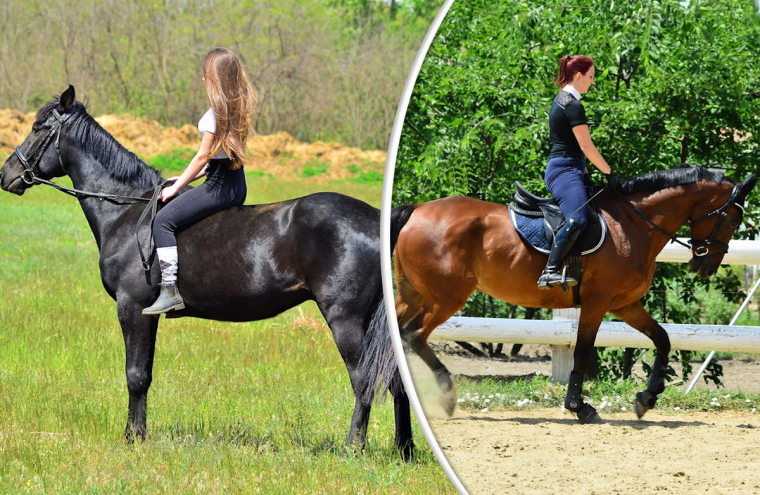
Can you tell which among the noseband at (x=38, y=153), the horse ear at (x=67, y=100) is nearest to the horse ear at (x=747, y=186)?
the horse ear at (x=67, y=100)

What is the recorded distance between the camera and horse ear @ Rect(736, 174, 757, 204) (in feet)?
6.55

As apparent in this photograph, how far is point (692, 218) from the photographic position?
2059 millimetres

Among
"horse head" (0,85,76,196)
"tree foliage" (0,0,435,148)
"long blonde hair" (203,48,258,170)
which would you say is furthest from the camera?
"tree foliage" (0,0,435,148)

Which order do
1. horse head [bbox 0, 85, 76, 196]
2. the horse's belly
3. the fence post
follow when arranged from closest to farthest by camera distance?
the fence post
the horse's belly
horse head [bbox 0, 85, 76, 196]

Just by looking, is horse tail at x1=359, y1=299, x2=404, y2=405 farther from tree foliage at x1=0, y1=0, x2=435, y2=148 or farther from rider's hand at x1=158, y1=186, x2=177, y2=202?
tree foliage at x1=0, y1=0, x2=435, y2=148

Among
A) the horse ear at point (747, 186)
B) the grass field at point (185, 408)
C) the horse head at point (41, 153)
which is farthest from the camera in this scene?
the horse head at point (41, 153)

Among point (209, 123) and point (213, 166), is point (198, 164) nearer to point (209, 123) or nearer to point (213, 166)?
point (213, 166)

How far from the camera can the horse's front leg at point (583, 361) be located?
7.16 ft

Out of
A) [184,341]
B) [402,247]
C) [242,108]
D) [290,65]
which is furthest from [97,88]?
[402,247]

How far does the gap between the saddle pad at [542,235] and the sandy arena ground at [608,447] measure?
11.9 inches

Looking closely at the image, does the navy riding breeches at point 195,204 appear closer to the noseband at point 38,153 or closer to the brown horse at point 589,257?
the noseband at point 38,153

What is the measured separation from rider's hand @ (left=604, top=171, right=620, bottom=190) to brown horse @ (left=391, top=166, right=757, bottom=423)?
0.05 ft

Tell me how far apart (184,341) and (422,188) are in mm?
5808

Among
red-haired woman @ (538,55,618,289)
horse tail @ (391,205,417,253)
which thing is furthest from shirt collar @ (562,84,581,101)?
horse tail @ (391,205,417,253)
